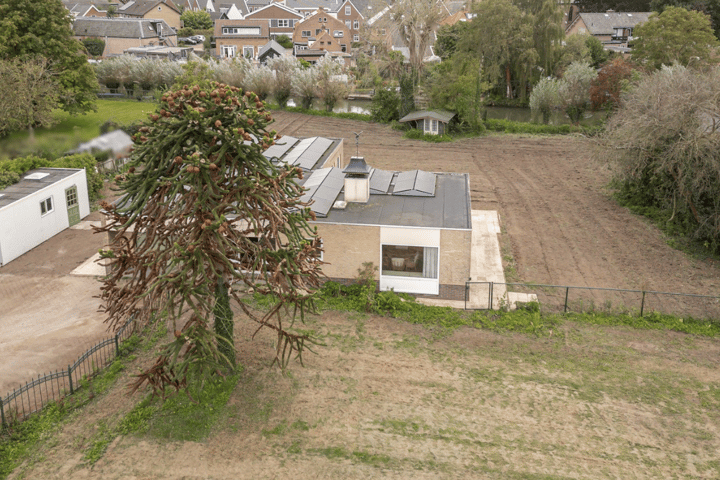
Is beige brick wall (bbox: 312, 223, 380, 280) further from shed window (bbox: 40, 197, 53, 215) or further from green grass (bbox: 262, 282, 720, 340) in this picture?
shed window (bbox: 40, 197, 53, 215)

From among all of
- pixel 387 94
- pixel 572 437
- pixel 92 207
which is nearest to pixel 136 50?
pixel 387 94

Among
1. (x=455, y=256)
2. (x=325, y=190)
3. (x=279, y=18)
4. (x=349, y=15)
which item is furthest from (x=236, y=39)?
(x=455, y=256)

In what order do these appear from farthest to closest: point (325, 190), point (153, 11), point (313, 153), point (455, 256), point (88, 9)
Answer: point (88, 9) < point (153, 11) < point (313, 153) < point (325, 190) < point (455, 256)

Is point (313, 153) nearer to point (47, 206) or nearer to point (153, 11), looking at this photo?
point (47, 206)

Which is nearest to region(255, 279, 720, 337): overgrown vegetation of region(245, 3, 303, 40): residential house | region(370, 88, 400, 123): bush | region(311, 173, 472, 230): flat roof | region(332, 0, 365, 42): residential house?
region(311, 173, 472, 230): flat roof

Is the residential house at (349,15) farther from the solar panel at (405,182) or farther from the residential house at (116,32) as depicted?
the solar panel at (405,182)
